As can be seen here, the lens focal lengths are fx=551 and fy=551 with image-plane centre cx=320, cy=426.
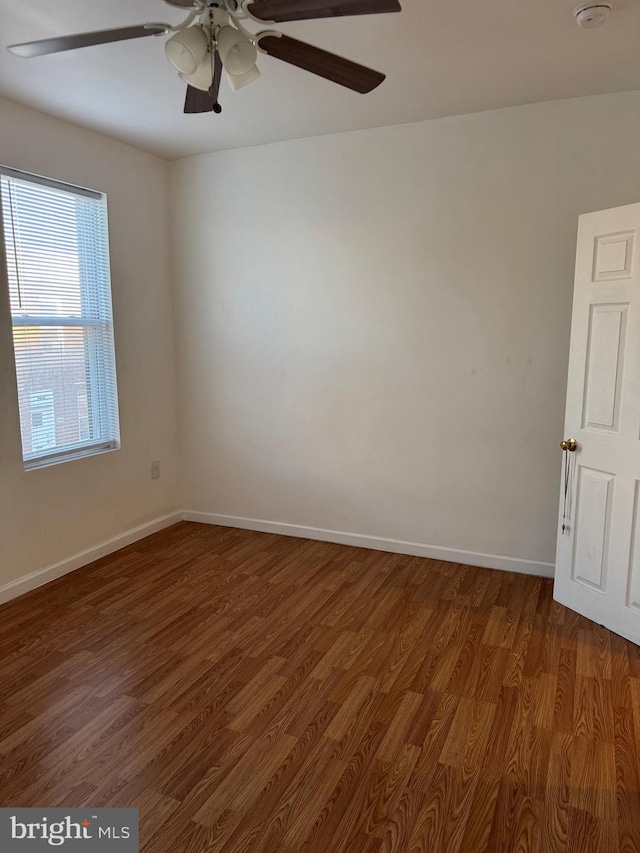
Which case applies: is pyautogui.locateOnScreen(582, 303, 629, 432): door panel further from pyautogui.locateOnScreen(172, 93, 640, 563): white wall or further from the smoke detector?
the smoke detector

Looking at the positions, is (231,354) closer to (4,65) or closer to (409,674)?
(4,65)

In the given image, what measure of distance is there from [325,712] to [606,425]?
1.90m

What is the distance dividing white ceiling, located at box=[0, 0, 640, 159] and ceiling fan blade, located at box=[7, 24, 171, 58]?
0.40m

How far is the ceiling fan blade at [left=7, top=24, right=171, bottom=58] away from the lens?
67.1 inches

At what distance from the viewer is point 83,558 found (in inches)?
141

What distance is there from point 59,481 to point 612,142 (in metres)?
3.70

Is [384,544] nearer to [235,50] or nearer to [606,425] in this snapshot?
[606,425]

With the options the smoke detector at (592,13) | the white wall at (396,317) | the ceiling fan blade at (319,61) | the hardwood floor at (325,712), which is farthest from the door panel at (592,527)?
the ceiling fan blade at (319,61)

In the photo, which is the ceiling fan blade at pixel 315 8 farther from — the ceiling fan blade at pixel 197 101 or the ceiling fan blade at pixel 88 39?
the ceiling fan blade at pixel 197 101

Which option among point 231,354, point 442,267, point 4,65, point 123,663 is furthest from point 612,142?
point 123,663

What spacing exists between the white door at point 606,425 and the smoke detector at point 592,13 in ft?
2.54

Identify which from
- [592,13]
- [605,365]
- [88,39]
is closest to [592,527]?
[605,365]

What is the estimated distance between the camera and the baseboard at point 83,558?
3.16 meters

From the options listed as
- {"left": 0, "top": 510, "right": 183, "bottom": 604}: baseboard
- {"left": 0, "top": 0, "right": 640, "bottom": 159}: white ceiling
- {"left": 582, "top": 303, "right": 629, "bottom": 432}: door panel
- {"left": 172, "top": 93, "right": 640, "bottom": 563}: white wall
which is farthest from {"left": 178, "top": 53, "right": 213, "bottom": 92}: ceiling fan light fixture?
{"left": 0, "top": 510, "right": 183, "bottom": 604}: baseboard
